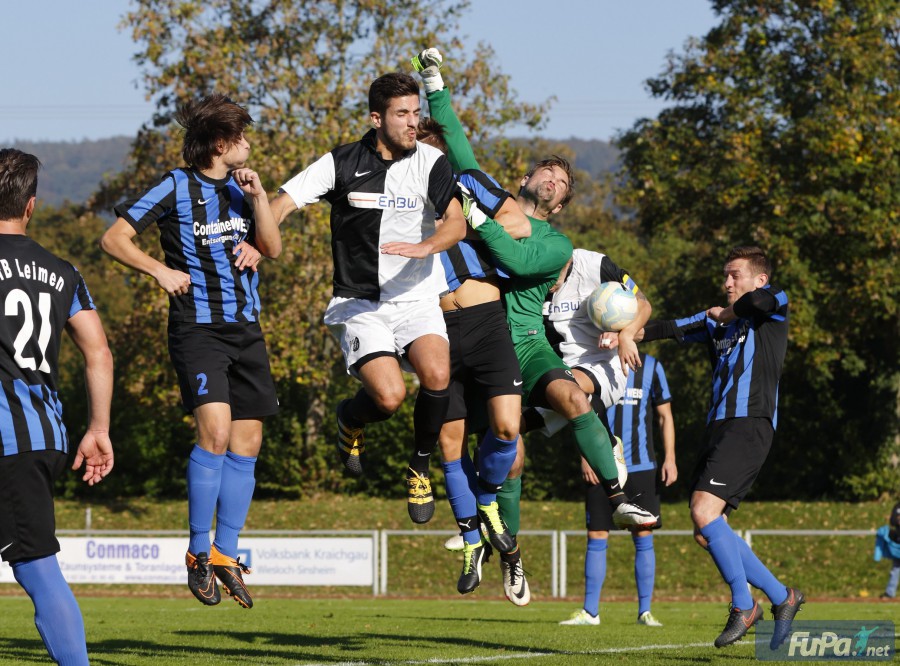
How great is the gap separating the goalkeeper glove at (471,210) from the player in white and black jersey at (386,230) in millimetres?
116

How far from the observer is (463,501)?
344 inches

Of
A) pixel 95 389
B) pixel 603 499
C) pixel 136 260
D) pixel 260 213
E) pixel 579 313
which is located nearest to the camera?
pixel 95 389

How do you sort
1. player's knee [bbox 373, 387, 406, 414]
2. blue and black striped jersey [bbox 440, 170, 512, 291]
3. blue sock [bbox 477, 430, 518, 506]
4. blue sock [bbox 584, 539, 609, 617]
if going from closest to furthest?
player's knee [bbox 373, 387, 406, 414] < blue and black striped jersey [bbox 440, 170, 512, 291] < blue sock [bbox 477, 430, 518, 506] < blue sock [bbox 584, 539, 609, 617]

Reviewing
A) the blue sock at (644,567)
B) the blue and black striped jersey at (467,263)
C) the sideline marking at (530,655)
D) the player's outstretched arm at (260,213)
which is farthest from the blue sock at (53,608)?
the blue sock at (644,567)

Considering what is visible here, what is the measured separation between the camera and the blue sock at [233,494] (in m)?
8.02

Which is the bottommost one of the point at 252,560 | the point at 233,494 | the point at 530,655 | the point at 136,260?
the point at 252,560

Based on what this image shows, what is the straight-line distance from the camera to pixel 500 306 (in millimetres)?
8703

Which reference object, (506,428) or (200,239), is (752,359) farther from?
(200,239)

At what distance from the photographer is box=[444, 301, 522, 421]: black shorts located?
27.6 ft

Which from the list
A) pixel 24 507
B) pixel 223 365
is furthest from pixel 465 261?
pixel 24 507

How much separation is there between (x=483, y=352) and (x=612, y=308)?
1.49m

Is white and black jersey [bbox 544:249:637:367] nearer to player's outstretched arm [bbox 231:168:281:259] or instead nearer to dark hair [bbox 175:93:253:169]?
player's outstretched arm [bbox 231:168:281:259]

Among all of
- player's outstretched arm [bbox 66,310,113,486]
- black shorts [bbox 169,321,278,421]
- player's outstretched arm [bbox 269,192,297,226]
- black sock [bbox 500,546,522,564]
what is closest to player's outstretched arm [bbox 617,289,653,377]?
black sock [bbox 500,546,522,564]

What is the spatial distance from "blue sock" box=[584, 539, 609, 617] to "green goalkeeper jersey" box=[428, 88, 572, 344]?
15.5 feet
